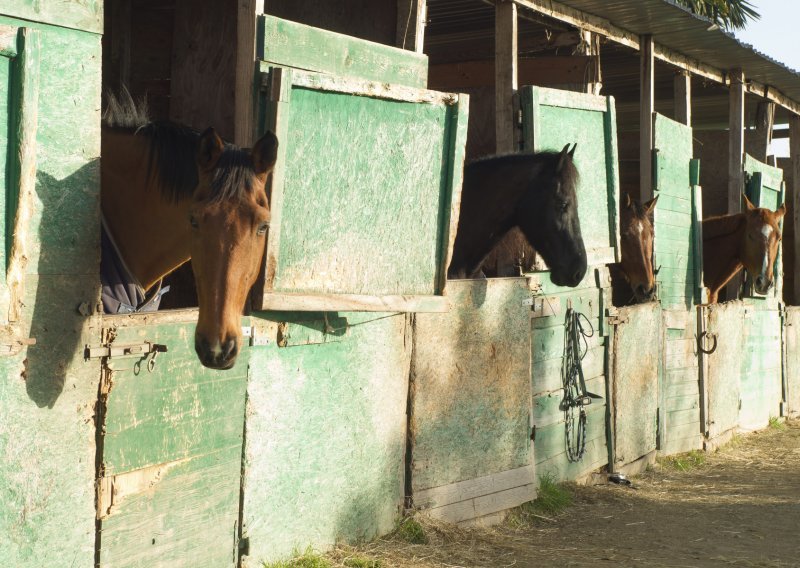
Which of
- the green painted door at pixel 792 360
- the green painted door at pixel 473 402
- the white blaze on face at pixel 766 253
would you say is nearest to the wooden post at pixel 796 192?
the green painted door at pixel 792 360

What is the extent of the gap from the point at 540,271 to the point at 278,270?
266cm

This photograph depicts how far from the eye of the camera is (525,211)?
5.77 m

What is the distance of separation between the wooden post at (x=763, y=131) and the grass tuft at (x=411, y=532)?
25.7 feet

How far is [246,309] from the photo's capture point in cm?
388

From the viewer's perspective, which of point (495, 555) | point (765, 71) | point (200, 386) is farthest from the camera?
point (765, 71)

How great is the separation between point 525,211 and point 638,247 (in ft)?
6.37

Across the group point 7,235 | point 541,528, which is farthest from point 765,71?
point 7,235

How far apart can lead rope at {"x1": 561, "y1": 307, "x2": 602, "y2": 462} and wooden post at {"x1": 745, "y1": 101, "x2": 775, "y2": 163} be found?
585 centimetres

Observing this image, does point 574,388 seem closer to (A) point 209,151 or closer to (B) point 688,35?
(B) point 688,35

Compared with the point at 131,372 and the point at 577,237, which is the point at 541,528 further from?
the point at 131,372

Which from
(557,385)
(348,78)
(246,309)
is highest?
(348,78)

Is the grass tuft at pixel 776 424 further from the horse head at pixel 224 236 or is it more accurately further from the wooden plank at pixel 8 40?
the wooden plank at pixel 8 40

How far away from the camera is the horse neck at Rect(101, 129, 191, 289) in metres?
3.68

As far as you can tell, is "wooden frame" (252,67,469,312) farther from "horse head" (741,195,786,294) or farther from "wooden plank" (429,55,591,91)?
"horse head" (741,195,786,294)
